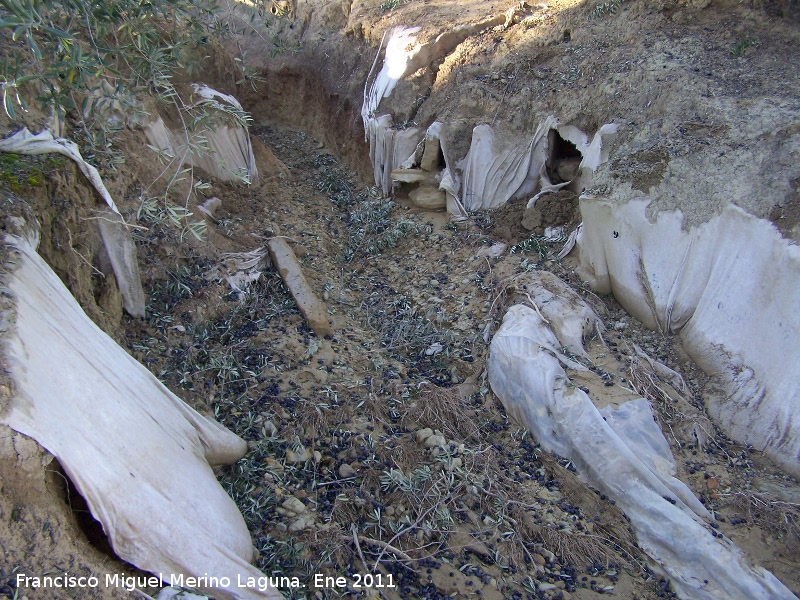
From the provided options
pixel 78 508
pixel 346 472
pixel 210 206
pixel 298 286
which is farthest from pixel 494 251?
pixel 78 508

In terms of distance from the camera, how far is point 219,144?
5617mm

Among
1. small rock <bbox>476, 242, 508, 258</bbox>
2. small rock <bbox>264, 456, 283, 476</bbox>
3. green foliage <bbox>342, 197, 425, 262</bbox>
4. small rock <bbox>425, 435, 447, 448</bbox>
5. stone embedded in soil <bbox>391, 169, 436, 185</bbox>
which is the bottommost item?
green foliage <bbox>342, 197, 425, 262</bbox>

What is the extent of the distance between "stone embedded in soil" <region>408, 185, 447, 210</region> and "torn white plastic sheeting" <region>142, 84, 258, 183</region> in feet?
5.43

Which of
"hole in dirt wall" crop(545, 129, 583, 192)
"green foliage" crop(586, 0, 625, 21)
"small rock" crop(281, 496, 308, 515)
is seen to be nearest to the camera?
"small rock" crop(281, 496, 308, 515)

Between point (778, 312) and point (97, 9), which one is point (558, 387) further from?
point (97, 9)

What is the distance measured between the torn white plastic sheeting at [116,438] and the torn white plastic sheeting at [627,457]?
5.82 feet

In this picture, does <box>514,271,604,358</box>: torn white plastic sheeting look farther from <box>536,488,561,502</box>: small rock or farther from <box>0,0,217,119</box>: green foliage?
<box>0,0,217,119</box>: green foliage

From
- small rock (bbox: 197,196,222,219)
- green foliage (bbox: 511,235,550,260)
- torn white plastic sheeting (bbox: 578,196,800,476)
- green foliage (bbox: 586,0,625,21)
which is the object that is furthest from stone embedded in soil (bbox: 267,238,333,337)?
green foliage (bbox: 586,0,625,21)

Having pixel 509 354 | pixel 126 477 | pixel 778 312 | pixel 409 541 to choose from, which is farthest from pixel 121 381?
pixel 778 312

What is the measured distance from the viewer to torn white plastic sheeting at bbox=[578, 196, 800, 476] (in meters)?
3.36

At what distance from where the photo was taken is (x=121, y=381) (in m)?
2.56

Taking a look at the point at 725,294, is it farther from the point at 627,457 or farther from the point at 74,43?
the point at 74,43

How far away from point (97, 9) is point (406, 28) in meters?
4.70

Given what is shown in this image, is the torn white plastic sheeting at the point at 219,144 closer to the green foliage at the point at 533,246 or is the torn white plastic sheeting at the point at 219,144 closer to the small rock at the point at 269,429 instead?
the green foliage at the point at 533,246
